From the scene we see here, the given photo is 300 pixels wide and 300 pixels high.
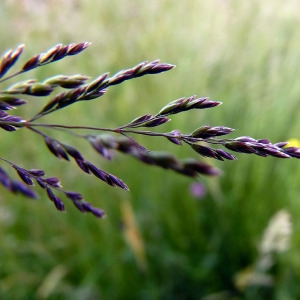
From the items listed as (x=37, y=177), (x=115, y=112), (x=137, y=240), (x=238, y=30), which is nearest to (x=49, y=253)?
(x=137, y=240)

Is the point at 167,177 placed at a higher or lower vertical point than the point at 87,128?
lower

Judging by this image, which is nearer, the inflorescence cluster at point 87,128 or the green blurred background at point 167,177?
the inflorescence cluster at point 87,128

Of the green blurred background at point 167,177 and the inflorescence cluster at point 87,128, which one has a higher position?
the inflorescence cluster at point 87,128

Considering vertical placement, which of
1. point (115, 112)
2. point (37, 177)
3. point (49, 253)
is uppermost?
point (37, 177)

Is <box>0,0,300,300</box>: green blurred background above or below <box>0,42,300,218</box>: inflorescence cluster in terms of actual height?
below

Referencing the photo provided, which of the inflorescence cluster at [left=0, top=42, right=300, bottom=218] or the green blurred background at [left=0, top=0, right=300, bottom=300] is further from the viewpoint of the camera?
the green blurred background at [left=0, top=0, right=300, bottom=300]

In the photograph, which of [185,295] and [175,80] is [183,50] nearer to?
[175,80]

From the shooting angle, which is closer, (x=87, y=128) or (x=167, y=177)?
(x=87, y=128)

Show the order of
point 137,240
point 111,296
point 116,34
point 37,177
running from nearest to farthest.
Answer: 1. point 37,177
2. point 137,240
3. point 111,296
4. point 116,34
